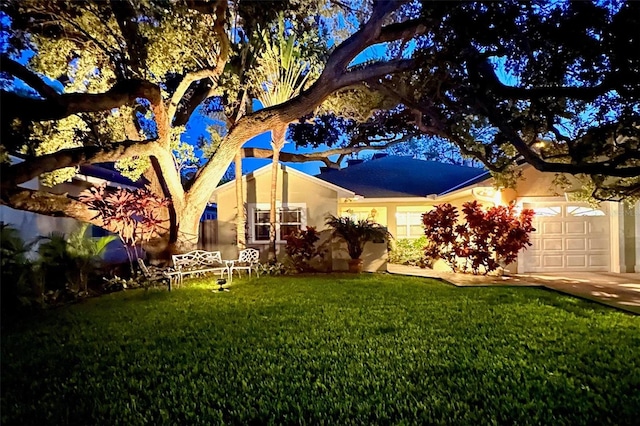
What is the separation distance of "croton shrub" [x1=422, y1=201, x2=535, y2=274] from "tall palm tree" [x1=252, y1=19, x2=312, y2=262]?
592 centimetres

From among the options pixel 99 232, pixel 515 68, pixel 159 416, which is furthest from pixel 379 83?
pixel 99 232

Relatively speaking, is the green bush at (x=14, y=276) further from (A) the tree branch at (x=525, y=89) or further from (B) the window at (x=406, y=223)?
(B) the window at (x=406, y=223)

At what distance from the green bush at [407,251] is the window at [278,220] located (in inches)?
177

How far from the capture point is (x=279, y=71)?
13016 millimetres

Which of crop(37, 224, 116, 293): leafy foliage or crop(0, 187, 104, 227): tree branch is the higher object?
crop(0, 187, 104, 227): tree branch

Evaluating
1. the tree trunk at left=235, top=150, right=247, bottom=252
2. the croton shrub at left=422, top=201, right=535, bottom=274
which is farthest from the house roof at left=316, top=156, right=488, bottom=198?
the tree trunk at left=235, top=150, right=247, bottom=252

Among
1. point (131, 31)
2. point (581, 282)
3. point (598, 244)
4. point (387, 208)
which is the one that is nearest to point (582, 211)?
point (598, 244)

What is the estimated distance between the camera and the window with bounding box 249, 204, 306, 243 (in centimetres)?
1564

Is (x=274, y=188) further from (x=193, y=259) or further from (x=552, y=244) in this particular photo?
(x=552, y=244)

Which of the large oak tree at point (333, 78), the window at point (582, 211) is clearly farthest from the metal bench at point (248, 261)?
the window at point (582, 211)

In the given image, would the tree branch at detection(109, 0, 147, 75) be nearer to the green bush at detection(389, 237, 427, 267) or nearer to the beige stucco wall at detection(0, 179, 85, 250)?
the beige stucco wall at detection(0, 179, 85, 250)

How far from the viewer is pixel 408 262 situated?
16.8 m

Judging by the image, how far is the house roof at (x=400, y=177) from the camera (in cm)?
1747

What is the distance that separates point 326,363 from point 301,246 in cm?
877
